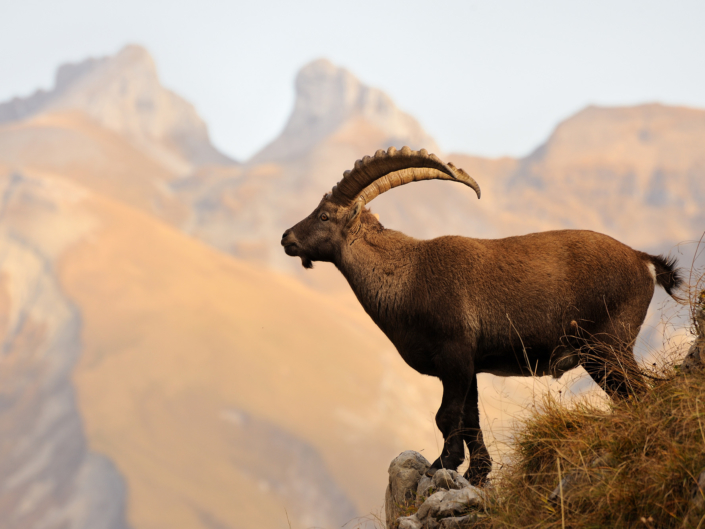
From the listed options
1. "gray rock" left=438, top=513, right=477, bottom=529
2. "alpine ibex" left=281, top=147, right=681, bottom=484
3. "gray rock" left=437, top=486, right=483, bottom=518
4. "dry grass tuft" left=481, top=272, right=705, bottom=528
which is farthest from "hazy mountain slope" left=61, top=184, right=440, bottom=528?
"dry grass tuft" left=481, top=272, right=705, bottom=528

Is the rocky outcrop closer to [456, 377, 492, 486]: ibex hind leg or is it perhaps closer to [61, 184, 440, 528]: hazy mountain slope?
[456, 377, 492, 486]: ibex hind leg

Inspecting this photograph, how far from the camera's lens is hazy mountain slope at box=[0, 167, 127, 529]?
129500mm

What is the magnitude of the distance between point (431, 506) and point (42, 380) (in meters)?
166

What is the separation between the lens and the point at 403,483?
929 cm

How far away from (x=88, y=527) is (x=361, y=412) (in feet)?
185

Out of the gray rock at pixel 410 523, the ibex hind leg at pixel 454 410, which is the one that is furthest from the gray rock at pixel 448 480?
the gray rock at pixel 410 523

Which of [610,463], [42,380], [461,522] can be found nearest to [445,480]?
[461,522]

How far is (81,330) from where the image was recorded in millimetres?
161375

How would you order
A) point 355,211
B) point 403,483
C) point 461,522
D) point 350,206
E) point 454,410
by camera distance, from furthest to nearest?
1. point 350,206
2. point 355,211
3. point 403,483
4. point 454,410
5. point 461,522

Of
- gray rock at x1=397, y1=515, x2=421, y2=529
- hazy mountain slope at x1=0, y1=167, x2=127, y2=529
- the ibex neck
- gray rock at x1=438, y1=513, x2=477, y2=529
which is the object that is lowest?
hazy mountain slope at x1=0, y1=167, x2=127, y2=529

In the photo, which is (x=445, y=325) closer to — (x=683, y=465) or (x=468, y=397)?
(x=468, y=397)

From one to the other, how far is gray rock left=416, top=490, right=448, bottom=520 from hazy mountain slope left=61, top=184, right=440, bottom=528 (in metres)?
106

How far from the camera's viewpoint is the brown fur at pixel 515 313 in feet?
28.2

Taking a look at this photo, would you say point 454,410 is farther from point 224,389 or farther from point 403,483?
point 224,389
